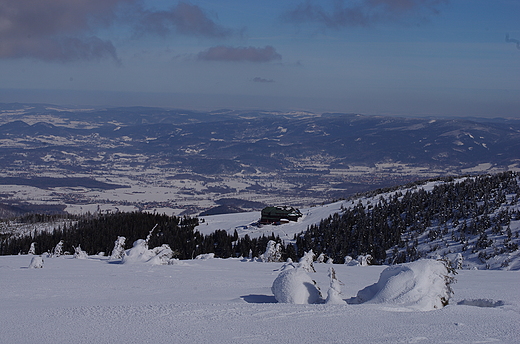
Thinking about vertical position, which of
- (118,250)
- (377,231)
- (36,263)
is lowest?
(377,231)

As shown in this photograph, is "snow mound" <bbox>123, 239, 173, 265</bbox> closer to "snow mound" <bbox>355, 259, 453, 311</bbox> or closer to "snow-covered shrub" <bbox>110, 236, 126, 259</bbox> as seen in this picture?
"snow-covered shrub" <bbox>110, 236, 126, 259</bbox>

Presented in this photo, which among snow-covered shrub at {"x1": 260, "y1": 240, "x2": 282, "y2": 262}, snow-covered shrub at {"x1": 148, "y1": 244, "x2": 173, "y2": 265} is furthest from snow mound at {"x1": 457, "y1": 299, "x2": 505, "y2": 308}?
snow-covered shrub at {"x1": 260, "y1": 240, "x2": 282, "y2": 262}

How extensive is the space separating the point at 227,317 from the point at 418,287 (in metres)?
3.61

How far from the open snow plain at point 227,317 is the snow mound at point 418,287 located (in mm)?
→ 252

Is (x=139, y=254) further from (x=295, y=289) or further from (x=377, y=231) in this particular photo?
(x=377, y=231)

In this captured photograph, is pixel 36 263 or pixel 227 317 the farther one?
pixel 36 263

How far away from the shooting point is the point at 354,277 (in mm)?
15375

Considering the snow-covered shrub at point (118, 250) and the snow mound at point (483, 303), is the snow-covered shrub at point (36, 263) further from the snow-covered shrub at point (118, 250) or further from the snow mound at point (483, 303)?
the snow mound at point (483, 303)

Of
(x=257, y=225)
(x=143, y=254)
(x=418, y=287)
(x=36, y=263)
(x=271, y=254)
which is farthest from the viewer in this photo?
(x=257, y=225)

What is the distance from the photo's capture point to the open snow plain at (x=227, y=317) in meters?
7.23

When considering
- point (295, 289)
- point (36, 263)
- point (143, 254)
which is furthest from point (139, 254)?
point (295, 289)

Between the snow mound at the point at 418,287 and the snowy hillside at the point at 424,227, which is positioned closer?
the snow mound at the point at 418,287

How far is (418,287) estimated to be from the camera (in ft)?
29.0

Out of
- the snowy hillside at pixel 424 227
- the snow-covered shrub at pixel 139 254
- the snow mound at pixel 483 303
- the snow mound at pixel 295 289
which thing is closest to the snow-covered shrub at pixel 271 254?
the snowy hillside at pixel 424 227
